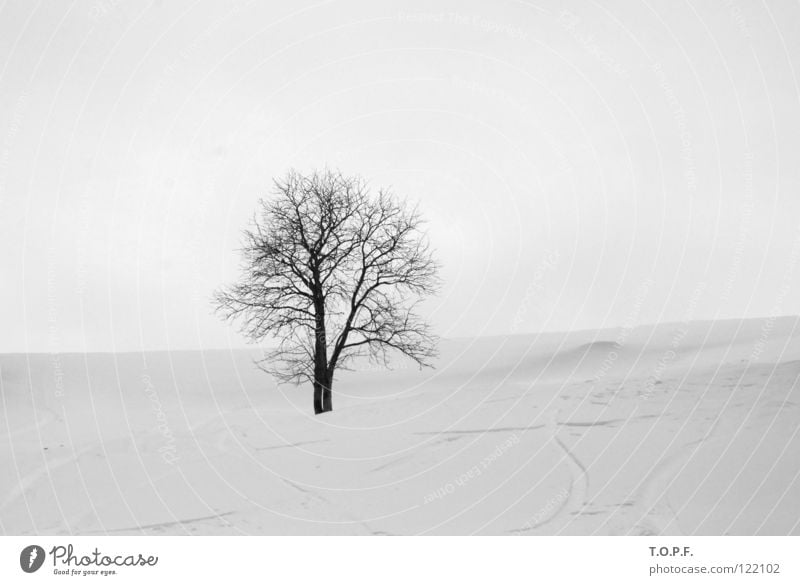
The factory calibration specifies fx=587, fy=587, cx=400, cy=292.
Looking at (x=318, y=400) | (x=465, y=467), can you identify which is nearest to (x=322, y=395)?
(x=318, y=400)

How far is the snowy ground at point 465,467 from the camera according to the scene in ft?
26.3

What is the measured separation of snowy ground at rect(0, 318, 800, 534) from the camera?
801 centimetres

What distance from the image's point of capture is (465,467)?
9.44 m

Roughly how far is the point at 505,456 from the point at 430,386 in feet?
49.8

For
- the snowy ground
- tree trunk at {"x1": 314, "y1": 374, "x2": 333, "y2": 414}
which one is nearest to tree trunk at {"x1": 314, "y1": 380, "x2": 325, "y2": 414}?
tree trunk at {"x1": 314, "y1": 374, "x2": 333, "y2": 414}

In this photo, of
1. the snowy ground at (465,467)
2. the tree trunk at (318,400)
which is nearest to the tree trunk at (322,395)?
the tree trunk at (318,400)

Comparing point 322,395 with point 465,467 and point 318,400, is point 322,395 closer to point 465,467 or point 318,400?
point 318,400

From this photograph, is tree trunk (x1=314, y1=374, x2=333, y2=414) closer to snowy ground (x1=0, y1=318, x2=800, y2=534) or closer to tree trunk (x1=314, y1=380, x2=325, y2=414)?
tree trunk (x1=314, y1=380, x2=325, y2=414)

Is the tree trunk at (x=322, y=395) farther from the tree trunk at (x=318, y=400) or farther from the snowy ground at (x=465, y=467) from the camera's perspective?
the snowy ground at (x=465, y=467)

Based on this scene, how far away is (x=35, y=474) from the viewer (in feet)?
32.9

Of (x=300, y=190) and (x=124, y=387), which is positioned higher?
(x=300, y=190)

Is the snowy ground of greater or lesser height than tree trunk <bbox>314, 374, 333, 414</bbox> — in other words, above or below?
below
